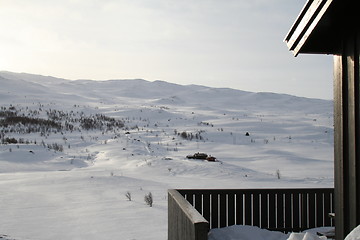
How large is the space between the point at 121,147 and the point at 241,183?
436 inches

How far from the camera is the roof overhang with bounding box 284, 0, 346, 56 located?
157 inches

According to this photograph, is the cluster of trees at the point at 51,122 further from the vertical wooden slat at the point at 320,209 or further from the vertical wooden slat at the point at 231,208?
the vertical wooden slat at the point at 320,209

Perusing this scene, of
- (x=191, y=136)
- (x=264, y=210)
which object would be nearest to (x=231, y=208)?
(x=264, y=210)

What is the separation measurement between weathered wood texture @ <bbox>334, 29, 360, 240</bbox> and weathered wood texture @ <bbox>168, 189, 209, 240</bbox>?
1.49 metres

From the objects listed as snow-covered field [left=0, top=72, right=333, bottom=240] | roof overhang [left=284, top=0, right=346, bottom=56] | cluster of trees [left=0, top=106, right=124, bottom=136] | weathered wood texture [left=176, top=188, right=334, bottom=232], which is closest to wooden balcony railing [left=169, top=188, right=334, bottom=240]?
weathered wood texture [left=176, top=188, right=334, bottom=232]

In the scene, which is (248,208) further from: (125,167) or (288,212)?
(125,167)

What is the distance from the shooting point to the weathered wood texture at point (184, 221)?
3723mm

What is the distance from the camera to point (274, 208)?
22.1ft

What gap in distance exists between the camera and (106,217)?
855 cm

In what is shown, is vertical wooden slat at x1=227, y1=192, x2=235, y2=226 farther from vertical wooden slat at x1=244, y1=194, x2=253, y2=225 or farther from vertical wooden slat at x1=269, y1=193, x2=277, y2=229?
vertical wooden slat at x1=269, y1=193, x2=277, y2=229

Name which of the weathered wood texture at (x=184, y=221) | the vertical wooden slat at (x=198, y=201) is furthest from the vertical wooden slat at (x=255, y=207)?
the weathered wood texture at (x=184, y=221)

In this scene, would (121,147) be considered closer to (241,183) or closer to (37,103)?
(241,183)

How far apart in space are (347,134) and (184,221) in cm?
192

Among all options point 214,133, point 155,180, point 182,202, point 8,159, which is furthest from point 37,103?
point 182,202
